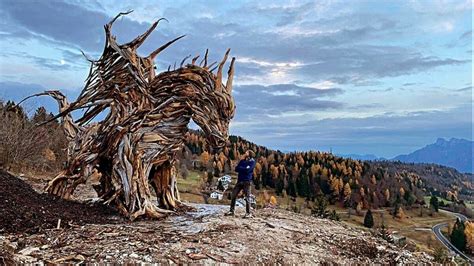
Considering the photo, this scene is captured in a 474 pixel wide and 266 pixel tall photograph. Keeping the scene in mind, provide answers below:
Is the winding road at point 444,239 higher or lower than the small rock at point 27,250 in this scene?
lower

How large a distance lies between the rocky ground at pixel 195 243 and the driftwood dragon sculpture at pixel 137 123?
4.71ft

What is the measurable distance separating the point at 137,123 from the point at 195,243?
4750mm

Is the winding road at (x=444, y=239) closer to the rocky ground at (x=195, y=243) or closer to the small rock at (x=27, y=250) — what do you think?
the rocky ground at (x=195, y=243)

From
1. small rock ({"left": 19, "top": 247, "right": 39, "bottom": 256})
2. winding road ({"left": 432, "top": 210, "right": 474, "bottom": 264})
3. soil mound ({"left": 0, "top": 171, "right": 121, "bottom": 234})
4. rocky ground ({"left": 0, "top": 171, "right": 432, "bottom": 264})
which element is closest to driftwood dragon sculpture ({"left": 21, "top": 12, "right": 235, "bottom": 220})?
soil mound ({"left": 0, "top": 171, "right": 121, "bottom": 234})

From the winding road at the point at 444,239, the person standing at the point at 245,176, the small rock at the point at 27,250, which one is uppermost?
the person standing at the point at 245,176

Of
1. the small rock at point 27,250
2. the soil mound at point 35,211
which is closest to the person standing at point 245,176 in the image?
the soil mound at point 35,211

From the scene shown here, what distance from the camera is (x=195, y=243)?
9.22 m

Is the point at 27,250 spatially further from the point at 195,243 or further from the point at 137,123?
the point at 137,123

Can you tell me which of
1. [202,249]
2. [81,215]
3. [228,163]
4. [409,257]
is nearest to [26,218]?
[81,215]

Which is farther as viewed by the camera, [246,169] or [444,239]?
[444,239]

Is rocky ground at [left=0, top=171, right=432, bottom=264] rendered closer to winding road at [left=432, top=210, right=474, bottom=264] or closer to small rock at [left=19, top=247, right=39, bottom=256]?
small rock at [left=19, top=247, right=39, bottom=256]

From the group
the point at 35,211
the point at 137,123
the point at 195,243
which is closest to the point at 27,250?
the point at 35,211

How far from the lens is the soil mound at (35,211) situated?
9977mm

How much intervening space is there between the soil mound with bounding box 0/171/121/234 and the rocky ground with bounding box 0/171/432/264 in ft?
0.23
